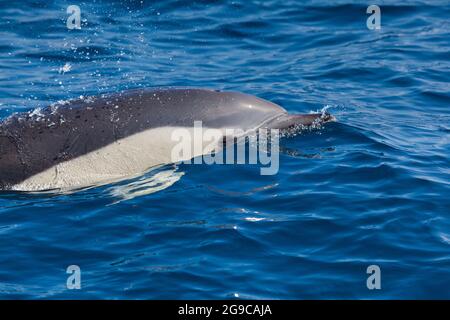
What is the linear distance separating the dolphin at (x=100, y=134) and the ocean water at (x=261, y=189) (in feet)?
0.93

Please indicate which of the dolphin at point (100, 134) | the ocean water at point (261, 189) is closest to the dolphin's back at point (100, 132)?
the dolphin at point (100, 134)

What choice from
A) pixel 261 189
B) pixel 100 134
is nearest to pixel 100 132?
pixel 100 134

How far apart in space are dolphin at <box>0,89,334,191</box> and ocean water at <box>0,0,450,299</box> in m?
0.28

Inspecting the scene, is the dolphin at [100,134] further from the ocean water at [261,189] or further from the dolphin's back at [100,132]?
the ocean water at [261,189]

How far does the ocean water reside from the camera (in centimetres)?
882

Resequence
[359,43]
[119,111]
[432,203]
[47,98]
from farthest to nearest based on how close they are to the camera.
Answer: [359,43], [47,98], [119,111], [432,203]

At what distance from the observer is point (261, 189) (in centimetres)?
1108

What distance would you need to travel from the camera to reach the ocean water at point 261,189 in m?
8.82

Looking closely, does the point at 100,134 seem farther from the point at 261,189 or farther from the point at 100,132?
the point at 261,189

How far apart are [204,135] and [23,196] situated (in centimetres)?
252

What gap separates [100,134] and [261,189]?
216cm
